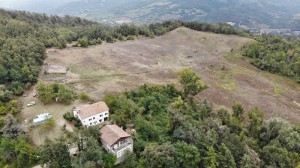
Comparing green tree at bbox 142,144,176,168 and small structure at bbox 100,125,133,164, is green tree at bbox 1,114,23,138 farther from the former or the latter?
green tree at bbox 142,144,176,168

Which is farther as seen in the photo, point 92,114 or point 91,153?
point 92,114

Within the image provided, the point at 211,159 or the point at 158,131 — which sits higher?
the point at 158,131

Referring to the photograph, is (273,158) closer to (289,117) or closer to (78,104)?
(289,117)

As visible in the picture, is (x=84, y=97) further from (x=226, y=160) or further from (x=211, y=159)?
(x=226, y=160)

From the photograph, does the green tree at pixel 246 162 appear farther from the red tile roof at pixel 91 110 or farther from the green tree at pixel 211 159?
the red tile roof at pixel 91 110

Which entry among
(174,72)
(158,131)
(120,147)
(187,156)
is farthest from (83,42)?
(187,156)

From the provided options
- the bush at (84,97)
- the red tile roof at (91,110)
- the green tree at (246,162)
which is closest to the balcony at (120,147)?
the red tile roof at (91,110)

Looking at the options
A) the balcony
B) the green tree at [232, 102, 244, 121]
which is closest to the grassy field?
the green tree at [232, 102, 244, 121]
